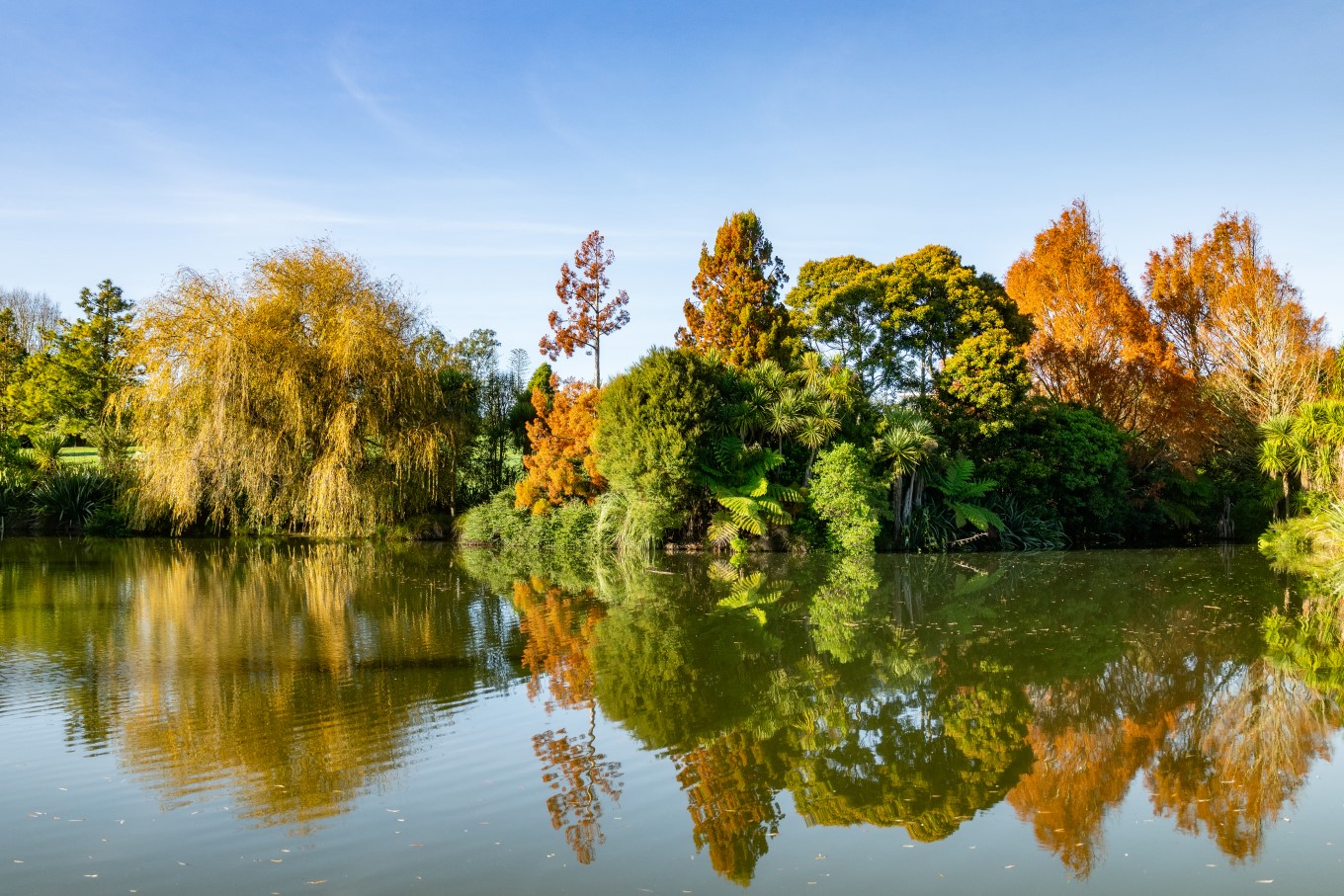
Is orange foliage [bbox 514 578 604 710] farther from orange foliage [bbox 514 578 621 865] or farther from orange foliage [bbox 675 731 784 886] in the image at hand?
orange foliage [bbox 675 731 784 886]

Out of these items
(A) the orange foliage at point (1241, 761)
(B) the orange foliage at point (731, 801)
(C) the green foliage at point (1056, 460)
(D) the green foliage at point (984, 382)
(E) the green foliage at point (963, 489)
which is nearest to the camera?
(B) the orange foliage at point (731, 801)

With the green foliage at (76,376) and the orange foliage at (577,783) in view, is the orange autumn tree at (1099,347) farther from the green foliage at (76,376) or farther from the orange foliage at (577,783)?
the green foliage at (76,376)

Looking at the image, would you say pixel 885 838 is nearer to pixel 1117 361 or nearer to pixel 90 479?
pixel 1117 361

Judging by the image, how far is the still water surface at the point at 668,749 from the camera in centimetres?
511

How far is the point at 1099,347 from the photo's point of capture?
2756 cm

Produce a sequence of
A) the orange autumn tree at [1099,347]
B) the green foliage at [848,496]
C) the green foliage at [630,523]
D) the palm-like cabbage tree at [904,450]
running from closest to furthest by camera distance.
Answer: the green foliage at [630,523], the green foliage at [848,496], the palm-like cabbage tree at [904,450], the orange autumn tree at [1099,347]

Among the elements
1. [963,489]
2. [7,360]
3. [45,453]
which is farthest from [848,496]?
[7,360]

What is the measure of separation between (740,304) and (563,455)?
6.15m

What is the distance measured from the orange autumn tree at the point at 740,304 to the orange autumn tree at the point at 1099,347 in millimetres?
7307

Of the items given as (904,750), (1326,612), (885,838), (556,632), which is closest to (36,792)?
(885,838)

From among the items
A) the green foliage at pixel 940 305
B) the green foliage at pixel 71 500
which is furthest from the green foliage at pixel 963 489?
the green foliage at pixel 71 500

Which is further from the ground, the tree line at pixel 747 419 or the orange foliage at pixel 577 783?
the tree line at pixel 747 419

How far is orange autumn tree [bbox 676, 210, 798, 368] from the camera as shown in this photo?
83.4ft

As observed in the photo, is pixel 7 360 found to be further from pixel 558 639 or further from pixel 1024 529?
pixel 1024 529
